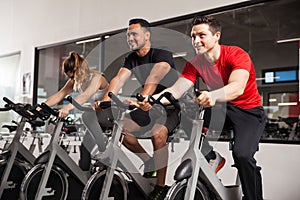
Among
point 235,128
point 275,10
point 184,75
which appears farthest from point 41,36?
point 235,128

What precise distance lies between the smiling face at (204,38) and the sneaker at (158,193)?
1.05 m

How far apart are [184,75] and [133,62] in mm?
608

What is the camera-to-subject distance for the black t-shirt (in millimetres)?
2758

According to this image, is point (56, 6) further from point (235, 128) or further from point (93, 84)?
point (235, 128)

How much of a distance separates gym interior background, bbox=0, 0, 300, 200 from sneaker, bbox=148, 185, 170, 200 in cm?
139

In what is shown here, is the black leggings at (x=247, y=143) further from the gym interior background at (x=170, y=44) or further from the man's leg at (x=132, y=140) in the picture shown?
the gym interior background at (x=170, y=44)

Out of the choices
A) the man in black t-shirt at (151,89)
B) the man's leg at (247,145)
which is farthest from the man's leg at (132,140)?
the man's leg at (247,145)

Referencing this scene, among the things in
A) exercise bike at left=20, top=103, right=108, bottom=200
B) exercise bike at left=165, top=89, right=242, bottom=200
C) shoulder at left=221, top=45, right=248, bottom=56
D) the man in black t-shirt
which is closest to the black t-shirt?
the man in black t-shirt

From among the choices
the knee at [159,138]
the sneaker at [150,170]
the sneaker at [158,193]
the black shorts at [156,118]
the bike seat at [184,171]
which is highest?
the black shorts at [156,118]

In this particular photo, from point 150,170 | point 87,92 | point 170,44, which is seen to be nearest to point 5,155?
point 87,92

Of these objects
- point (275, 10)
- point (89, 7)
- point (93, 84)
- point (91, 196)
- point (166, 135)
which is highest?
point (89, 7)

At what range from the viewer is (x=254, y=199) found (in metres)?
2.16

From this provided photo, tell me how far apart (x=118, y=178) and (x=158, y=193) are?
35 centimetres

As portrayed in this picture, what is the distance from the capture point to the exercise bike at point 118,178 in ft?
8.69
